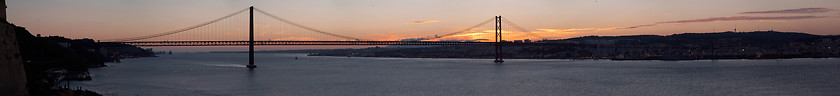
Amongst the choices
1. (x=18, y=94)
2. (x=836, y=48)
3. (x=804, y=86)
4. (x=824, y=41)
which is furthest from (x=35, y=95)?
(x=824, y=41)

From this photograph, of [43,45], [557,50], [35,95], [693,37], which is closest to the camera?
[35,95]

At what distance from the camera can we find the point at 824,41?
142750 millimetres

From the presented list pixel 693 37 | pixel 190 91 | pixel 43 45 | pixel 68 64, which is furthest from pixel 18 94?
pixel 693 37

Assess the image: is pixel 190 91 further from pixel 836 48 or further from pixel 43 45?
pixel 836 48

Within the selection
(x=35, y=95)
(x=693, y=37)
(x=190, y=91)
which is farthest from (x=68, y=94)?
(x=693, y=37)

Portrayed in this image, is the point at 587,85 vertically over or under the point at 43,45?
under

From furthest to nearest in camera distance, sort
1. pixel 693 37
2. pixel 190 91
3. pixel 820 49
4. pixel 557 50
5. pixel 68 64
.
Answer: pixel 693 37, pixel 557 50, pixel 820 49, pixel 68 64, pixel 190 91

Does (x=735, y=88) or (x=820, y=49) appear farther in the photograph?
(x=820, y=49)

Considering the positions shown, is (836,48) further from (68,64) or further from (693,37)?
(68,64)

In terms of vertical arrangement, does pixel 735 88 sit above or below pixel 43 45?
below

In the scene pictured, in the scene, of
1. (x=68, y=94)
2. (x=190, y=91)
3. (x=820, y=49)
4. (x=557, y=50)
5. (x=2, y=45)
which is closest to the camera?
(x=2, y=45)

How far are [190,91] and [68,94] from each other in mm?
10236

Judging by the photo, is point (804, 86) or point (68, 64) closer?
point (804, 86)

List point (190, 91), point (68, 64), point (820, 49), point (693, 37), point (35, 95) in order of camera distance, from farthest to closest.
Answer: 1. point (693, 37)
2. point (820, 49)
3. point (68, 64)
4. point (190, 91)
5. point (35, 95)
